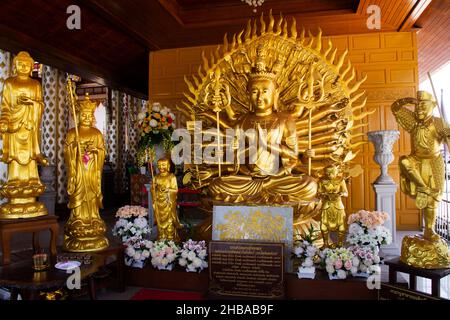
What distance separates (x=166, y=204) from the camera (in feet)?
11.6

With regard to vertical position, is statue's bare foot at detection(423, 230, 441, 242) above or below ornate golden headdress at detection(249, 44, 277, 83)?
below

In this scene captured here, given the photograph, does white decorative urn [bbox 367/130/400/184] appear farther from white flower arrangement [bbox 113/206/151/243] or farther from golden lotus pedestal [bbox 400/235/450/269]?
white flower arrangement [bbox 113/206/151/243]

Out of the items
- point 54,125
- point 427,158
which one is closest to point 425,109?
point 427,158

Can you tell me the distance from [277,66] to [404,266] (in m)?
3.13

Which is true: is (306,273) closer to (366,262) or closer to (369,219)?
(366,262)

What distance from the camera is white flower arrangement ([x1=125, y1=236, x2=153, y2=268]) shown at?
10.9 ft

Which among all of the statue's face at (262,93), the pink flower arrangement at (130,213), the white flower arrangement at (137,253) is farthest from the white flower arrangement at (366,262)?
the statue's face at (262,93)

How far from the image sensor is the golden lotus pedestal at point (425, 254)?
2471 mm

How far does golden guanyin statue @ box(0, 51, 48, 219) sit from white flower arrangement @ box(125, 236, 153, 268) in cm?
83

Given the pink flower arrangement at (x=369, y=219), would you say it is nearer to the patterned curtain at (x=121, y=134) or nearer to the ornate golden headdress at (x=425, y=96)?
the ornate golden headdress at (x=425, y=96)

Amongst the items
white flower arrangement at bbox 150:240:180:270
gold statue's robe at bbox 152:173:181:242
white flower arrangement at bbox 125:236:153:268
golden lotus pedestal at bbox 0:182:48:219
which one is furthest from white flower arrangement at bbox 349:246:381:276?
golden lotus pedestal at bbox 0:182:48:219

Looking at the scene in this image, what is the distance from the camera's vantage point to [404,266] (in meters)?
2.54

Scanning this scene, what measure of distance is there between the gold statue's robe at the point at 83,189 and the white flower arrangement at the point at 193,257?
714 millimetres

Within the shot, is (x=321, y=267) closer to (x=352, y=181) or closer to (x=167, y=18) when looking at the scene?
(x=352, y=181)
